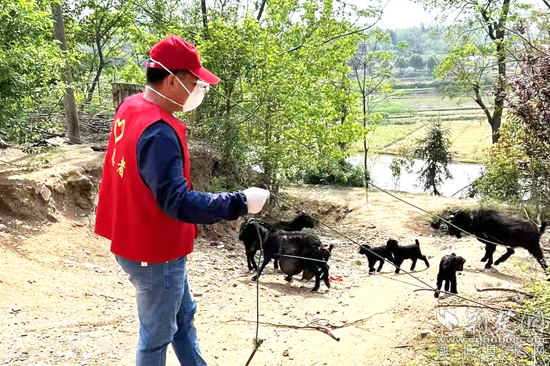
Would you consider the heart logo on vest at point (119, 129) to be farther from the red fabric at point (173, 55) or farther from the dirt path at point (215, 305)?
the dirt path at point (215, 305)

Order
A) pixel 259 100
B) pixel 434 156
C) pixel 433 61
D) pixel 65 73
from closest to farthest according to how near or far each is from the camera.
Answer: pixel 65 73 → pixel 259 100 → pixel 434 156 → pixel 433 61

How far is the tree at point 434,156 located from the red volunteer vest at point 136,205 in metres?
16.4

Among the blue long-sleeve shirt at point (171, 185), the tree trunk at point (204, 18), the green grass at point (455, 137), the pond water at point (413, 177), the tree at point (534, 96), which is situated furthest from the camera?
the green grass at point (455, 137)

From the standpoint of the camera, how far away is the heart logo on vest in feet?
8.34

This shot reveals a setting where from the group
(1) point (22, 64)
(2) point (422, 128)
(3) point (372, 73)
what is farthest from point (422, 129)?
(1) point (22, 64)

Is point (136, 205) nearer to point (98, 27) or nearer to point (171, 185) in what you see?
point (171, 185)

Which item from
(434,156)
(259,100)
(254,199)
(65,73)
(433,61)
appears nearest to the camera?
(254,199)

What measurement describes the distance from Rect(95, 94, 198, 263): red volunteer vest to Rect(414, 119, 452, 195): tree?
53.7ft

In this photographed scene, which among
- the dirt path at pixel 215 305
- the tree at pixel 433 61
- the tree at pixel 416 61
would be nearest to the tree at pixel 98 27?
the dirt path at pixel 215 305

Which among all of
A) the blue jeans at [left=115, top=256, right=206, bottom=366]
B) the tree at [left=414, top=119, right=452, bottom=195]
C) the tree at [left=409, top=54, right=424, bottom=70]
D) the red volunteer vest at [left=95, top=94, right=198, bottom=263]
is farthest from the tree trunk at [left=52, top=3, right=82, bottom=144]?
the tree at [left=409, top=54, right=424, bottom=70]

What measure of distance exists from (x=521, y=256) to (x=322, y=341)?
600 cm

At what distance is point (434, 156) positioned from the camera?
17.9 meters

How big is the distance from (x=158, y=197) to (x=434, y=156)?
16.8m

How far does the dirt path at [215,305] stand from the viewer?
4.07 metres
